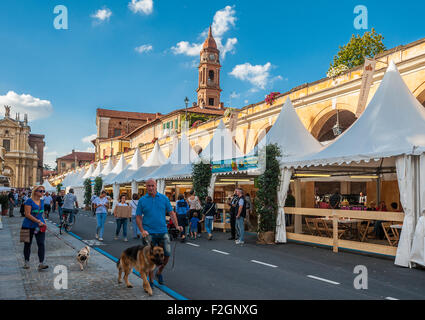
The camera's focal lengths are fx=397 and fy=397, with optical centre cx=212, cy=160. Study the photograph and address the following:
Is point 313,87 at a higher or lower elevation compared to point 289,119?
higher

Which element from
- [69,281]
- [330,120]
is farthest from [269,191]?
[330,120]

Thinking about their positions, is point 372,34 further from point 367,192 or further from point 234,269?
point 234,269

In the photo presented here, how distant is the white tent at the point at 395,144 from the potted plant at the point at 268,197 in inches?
32.5

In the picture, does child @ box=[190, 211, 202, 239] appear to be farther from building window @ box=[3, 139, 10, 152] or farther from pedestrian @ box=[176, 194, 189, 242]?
building window @ box=[3, 139, 10, 152]

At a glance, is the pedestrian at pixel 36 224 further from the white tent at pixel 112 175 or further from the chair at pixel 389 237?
the white tent at pixel 112 175

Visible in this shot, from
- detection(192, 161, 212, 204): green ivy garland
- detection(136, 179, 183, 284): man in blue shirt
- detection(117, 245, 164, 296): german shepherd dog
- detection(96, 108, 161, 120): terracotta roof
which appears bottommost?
detection(117, 245, 164, 296): german shepherd dog

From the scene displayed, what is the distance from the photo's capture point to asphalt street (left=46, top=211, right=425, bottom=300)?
6.13 meters

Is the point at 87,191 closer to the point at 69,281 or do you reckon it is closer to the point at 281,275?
the point at 69,281

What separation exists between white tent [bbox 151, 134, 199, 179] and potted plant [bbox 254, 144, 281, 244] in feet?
23.6

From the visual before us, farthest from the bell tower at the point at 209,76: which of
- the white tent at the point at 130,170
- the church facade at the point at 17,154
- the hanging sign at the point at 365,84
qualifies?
the hanging sign at the point at 365,84

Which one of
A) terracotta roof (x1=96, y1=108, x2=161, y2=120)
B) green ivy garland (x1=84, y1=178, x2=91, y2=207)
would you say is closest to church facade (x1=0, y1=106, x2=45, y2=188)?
terracotta roof (x1=96, y1=108, x2=161, y2=120)

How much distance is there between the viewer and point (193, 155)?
20109 millimetres
